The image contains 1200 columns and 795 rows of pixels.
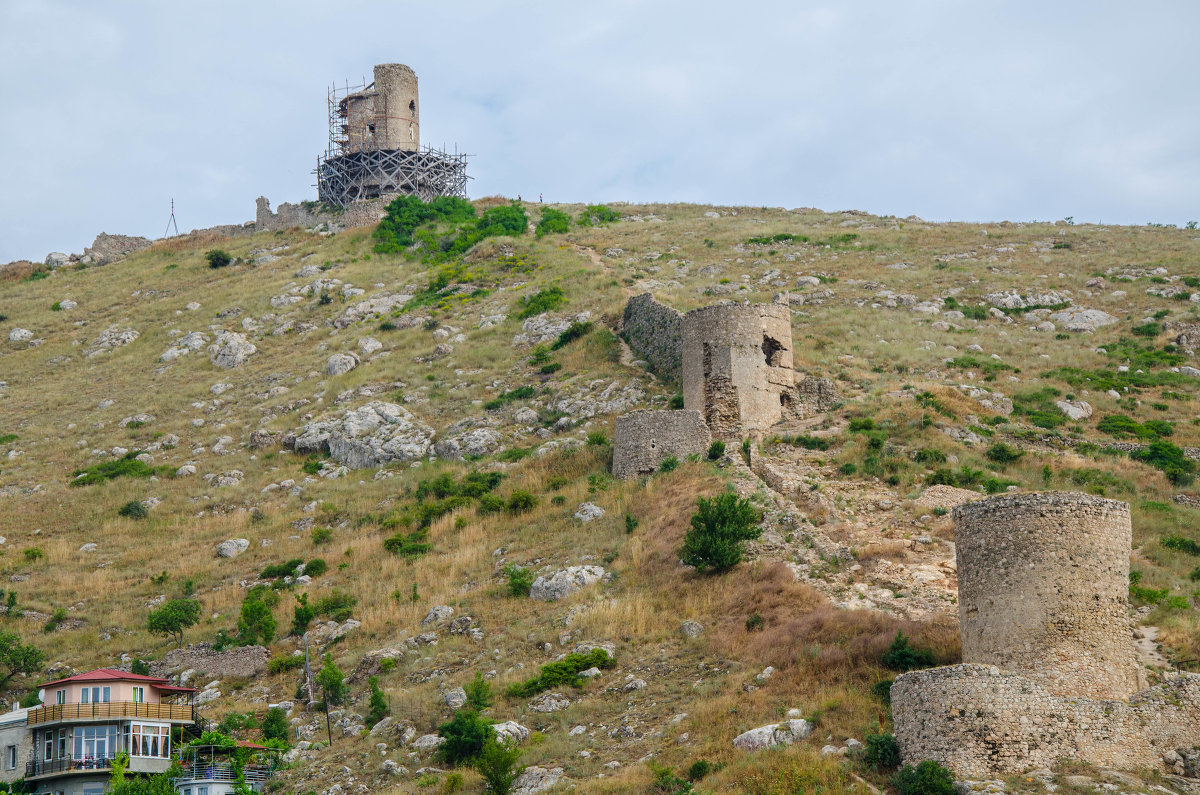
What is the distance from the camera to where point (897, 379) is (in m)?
36.8

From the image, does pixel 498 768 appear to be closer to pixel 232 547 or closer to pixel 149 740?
pixel 149 740

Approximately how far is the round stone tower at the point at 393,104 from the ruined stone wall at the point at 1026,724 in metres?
60.6

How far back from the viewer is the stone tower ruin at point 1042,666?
1591 centimetres

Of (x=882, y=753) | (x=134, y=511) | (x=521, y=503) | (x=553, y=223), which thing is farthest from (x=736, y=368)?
(x=553, y=223)

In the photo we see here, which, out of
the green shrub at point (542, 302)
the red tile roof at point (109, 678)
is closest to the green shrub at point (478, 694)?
the red tile roof at point (109, 678)

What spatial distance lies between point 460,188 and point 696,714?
195 ft

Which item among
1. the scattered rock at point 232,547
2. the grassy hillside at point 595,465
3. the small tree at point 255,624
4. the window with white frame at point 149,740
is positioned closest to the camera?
the grassy hillside at point 595,465

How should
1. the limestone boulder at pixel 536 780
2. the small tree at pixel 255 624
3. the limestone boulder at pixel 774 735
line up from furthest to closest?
the small tree at pixel 255 624 → the limestone boulder at pixel 536 780 → the limestone boulder at pixel 774 735

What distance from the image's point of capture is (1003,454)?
100ft

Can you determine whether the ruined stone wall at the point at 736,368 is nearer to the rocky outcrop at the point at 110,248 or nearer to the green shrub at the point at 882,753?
the green shrub at the point at 882,753

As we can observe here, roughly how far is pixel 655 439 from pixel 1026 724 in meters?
16.6

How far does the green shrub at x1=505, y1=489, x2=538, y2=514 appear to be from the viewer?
106 ft

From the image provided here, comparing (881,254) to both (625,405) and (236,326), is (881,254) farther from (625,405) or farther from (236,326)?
(236,326)

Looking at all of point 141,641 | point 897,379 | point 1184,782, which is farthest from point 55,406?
point 1184,782
